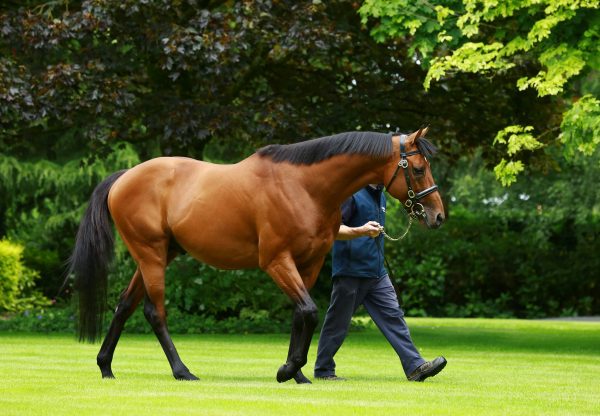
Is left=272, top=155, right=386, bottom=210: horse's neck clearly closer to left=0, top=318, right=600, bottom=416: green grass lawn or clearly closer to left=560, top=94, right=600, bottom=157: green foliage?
left=0, top=318, right=600, bottom=416: green grass lawn

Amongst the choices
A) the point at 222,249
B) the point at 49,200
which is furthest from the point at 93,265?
the point at 49,200

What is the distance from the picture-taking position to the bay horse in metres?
10.0

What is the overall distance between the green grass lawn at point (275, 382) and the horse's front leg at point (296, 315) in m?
0.16

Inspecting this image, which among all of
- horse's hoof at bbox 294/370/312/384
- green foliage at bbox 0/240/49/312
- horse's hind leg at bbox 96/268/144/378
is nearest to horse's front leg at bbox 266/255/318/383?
horse's hoof at bbox 294/370/312/384

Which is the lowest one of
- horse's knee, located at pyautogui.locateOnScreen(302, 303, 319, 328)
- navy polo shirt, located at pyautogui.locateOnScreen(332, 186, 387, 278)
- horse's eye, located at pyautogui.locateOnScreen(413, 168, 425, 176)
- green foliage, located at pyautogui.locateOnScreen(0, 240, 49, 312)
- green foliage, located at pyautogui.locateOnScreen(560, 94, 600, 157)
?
green foliage, located at pyautogui.locateOnScreen(0, 240, 49, 312)

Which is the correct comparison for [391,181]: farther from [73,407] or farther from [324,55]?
[324,55]

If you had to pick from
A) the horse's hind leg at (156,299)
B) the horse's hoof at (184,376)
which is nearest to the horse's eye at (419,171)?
the horse's hind leg at (156,299)

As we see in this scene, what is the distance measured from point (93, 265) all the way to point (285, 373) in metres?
2.09

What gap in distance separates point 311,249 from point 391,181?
82 centimetres

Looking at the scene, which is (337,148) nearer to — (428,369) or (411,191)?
(411,191)

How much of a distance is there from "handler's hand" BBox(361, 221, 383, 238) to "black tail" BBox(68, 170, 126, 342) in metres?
2.24

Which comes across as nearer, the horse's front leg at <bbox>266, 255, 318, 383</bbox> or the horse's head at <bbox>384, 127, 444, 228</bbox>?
the horse's front leg at <bbox>266, 255, 318, 383</bbox>

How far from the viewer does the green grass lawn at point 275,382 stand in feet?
26.9

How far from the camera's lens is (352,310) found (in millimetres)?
10961
